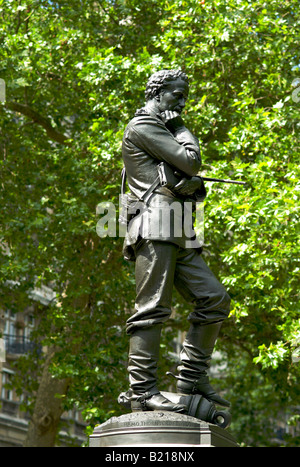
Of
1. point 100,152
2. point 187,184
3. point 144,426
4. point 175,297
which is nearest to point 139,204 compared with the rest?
point 187,184

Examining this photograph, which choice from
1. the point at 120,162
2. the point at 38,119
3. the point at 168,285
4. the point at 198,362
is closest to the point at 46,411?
the point at 120,162

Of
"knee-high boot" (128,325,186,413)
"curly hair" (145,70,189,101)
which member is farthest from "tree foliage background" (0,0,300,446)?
"knee-high boot" (128,325,186,413)

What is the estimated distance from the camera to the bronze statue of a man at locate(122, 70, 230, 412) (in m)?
6.00

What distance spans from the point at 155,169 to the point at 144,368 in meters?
1.49

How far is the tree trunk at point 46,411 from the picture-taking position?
17.0 metres

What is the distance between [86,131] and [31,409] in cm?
607

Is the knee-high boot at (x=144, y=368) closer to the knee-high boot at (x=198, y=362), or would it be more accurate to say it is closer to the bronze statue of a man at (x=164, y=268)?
the bronze statue of a man at (x=164, y=268)

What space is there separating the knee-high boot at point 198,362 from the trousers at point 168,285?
0.26 ft

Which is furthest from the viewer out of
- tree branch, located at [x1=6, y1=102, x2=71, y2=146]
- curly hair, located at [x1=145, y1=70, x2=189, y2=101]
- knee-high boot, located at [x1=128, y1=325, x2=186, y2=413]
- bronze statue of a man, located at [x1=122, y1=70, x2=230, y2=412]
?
tree branch, located at [x1=6, y1=102, x2=71, y2=146]

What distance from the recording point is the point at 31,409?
1794cm

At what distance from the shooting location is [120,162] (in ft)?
48.9

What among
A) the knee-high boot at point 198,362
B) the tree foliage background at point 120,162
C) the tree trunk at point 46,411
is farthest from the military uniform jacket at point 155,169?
the tree trunk at point 46,411

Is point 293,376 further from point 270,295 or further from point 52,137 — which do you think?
point 52,137

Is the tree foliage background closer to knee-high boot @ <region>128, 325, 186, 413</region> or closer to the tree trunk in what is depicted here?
the tree trunk
